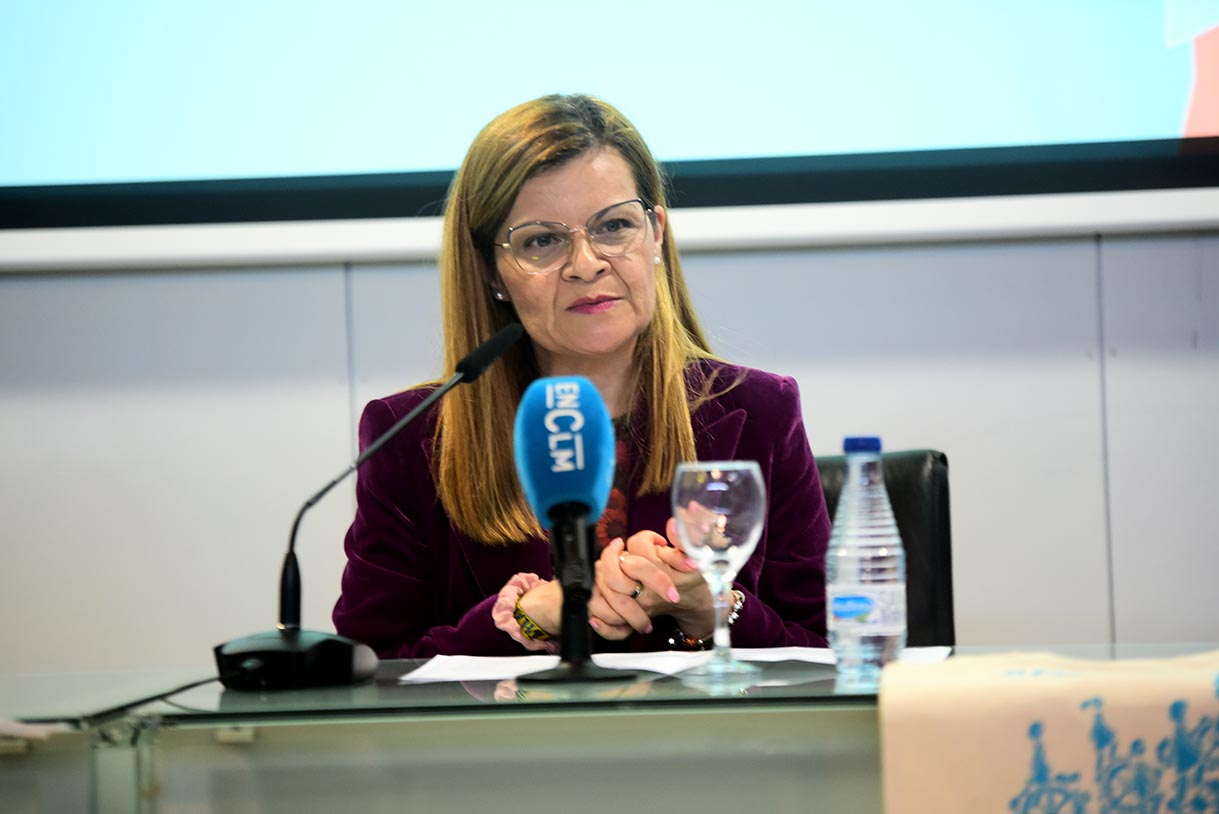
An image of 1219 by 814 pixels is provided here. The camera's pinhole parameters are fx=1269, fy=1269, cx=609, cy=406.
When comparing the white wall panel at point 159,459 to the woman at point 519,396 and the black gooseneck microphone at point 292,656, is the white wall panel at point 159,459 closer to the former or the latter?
the woman at point 519,396

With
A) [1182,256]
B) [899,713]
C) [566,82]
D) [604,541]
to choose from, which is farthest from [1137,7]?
[899,713]

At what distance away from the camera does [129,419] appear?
2.60m

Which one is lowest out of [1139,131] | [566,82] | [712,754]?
[712,754]

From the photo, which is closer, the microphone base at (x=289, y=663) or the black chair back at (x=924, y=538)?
the microphone base at (x=289, y=663)

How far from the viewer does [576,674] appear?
1024mm

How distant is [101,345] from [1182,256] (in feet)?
7.13

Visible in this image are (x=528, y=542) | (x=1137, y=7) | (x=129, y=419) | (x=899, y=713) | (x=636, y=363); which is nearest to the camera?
(x=899, y=713)

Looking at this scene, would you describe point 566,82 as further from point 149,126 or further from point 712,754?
point 712,754

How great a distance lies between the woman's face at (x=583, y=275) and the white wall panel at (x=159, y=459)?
0.96 m

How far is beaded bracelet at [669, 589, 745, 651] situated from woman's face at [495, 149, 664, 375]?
0.41m

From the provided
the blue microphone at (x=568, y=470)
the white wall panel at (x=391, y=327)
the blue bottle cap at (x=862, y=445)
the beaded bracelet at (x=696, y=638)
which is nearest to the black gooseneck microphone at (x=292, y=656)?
the blue microphone at (x=568, y=470)

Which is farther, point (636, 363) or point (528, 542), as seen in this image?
point (636, 363)

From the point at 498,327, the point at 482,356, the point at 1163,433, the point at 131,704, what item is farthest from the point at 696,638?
the point at 1163,433

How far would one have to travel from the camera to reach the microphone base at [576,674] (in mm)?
1003
